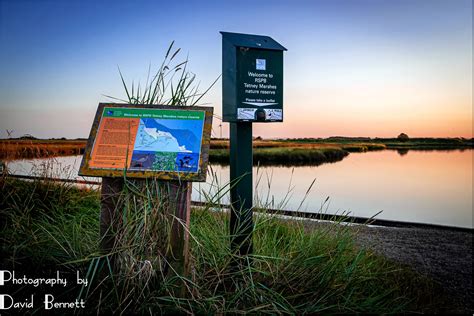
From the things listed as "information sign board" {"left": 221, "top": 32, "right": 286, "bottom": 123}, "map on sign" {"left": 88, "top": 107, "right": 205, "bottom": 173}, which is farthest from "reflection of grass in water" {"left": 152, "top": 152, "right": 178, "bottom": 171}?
"information sign board" {"left": 221, "top": 32, "right": 286, "bottom": 123}

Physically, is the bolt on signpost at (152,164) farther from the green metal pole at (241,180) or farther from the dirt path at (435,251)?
the dirt path at (435,251)

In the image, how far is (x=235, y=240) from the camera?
4.32m

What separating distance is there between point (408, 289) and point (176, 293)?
2.74 metres

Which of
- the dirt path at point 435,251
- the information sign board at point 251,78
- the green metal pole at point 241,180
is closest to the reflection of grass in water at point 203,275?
the green metal pole at point 241,180

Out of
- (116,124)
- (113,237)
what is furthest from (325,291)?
(116,124)

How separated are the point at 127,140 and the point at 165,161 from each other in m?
0.44

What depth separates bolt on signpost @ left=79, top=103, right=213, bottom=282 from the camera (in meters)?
3.45

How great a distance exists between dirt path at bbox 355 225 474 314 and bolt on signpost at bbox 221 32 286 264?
4.09 ft

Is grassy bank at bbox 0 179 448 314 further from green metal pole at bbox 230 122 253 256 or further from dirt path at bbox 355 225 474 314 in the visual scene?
dirt path at bbox 355 225 474 314

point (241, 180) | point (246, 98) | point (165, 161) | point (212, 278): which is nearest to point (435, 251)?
point (241, 180)

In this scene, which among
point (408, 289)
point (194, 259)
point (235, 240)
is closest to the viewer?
point (194, 259)

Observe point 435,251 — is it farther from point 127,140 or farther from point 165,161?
point 127,140

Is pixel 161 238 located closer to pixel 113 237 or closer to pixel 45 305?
pixel 113 237

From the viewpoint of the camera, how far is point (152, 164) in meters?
3.62
